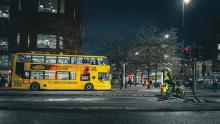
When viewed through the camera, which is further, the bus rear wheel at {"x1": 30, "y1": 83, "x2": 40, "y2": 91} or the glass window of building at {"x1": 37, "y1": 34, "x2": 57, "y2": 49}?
the glass window of building at {"x1": 37, "y1": 34, "x2": 57, "y2": 49}

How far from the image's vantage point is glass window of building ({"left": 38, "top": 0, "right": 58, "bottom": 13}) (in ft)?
171

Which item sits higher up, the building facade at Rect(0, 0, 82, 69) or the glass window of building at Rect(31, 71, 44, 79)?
the building facade at Rect(0, 0, 82, 69)

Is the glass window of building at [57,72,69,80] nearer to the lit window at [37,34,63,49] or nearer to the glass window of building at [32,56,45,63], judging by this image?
the glass window of building at [32,56,45,63]

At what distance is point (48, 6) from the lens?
52625 millimetres

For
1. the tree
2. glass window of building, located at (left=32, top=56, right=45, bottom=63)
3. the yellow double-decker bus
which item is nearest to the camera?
the yellow double-decker bus

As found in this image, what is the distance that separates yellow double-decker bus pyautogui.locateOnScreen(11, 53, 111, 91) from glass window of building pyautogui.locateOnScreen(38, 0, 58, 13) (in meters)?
22.4

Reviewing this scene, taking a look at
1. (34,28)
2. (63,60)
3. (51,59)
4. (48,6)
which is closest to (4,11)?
(34,28)

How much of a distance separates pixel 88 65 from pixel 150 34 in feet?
80.0

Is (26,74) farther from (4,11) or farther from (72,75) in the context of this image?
(4,11)

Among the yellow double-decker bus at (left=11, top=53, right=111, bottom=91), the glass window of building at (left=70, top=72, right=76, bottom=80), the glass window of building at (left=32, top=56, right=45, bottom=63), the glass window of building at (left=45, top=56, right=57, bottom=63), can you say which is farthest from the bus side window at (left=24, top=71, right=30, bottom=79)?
the glass window of building at (left=70, top=72, right=76, bottom=80)

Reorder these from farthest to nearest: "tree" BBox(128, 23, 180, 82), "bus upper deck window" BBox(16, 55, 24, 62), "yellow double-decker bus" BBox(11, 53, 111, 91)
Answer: "tree" BBox(128, 23, 180, 82) → "yellow double-decker bus" BBox(11, 53, 111, 91) → "bus upper deck window" BBox(16, 55, 24, 62)

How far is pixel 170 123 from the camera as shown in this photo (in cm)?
852

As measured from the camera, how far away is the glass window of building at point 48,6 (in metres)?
52.2

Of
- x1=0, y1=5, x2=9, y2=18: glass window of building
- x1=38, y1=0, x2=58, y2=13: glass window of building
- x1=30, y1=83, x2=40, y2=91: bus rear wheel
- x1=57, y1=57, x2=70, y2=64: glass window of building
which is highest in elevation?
x1=38, y1=0, x2=58, y2=13: glass window of building
